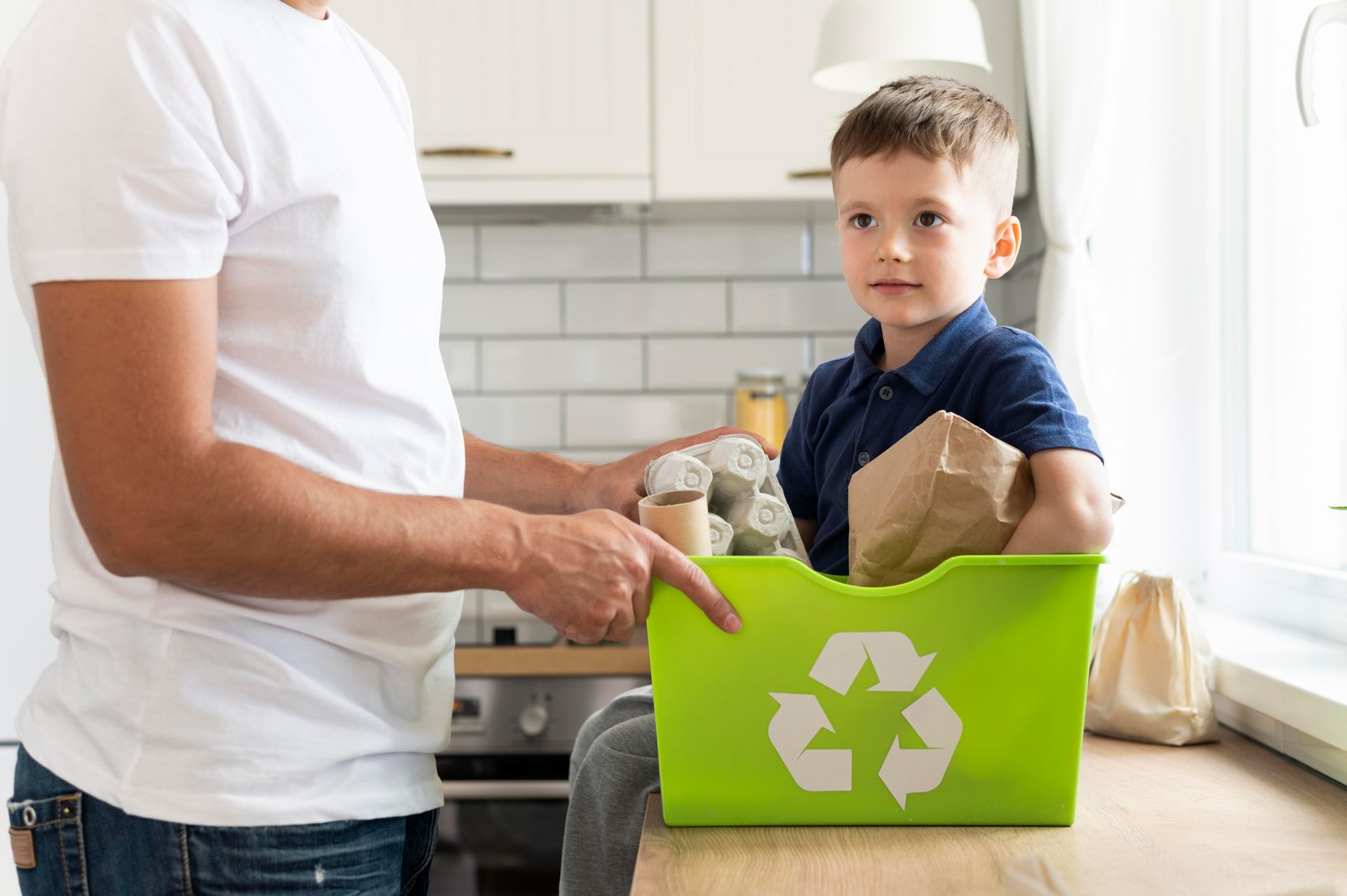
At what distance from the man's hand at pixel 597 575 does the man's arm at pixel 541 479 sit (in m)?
0.28

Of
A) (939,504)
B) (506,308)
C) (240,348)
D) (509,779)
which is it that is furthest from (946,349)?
(506,308)

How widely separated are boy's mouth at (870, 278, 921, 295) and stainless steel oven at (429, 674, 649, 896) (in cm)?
96

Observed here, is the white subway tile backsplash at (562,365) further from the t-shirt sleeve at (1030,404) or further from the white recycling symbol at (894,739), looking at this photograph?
the white recycling symbol at (894,739)

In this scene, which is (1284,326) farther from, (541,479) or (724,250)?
(724,250)

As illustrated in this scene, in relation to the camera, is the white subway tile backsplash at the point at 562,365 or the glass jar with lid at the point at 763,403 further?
the white subway tile backsplash at the point at 562,365

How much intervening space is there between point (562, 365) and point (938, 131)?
55.1 inches

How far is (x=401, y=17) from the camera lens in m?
1.96

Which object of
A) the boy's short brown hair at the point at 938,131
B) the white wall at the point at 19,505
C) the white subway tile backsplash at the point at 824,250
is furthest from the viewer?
the white subway tile backsplash at the point at 824,250

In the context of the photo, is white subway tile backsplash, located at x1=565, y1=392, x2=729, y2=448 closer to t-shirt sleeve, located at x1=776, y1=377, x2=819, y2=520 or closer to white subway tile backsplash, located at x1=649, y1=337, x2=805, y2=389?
white subway tile backsplash, located at x1=649, y1=337, x2=805, y2=389

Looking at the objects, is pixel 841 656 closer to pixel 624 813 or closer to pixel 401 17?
pixel 624 813

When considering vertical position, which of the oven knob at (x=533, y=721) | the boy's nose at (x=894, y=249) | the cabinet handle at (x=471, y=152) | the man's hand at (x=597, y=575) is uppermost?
the cabinet handle at (x=471, y=152)

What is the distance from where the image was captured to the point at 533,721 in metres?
1.76

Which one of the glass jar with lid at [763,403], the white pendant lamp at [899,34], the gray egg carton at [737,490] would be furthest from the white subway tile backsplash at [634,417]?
the gray egg carton at [737,490]

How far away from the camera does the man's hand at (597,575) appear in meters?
0.68
